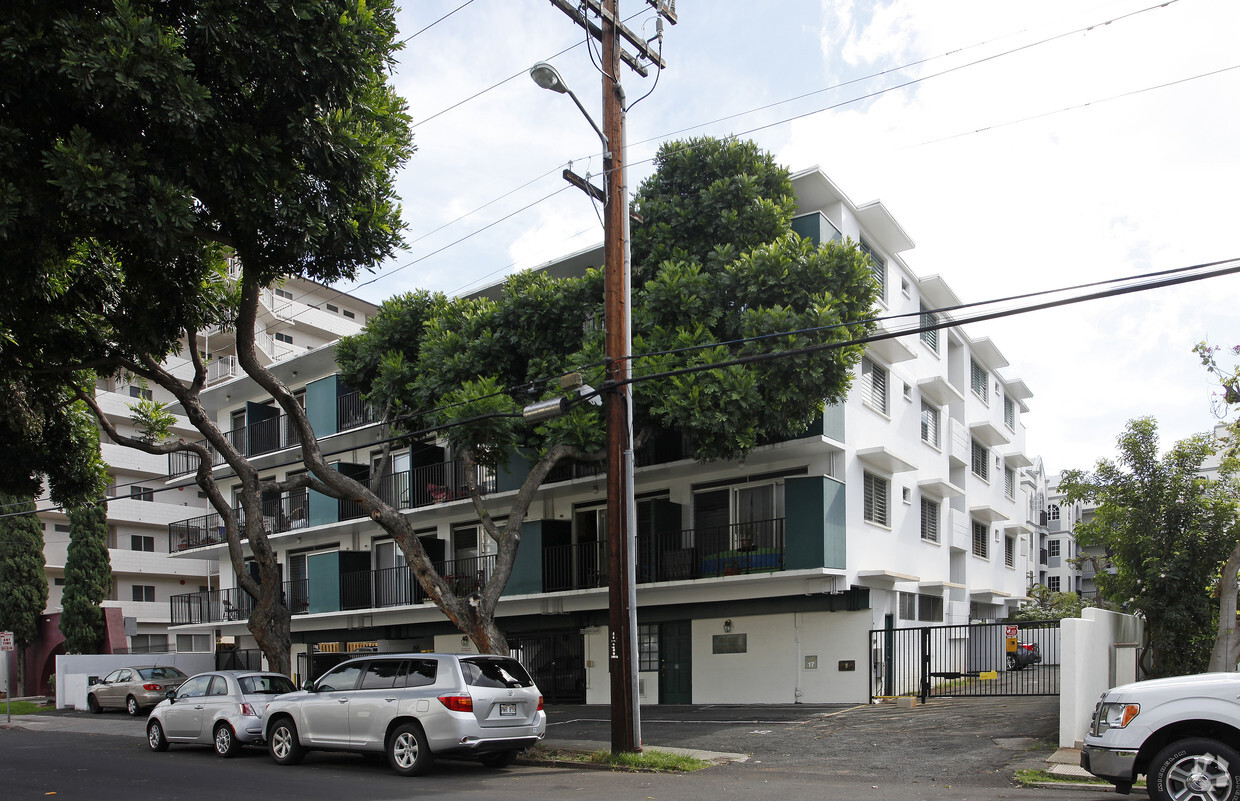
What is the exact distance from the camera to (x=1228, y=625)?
15195mm

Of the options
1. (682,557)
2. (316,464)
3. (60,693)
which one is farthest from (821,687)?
(60,693)

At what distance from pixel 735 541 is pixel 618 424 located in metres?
8.65

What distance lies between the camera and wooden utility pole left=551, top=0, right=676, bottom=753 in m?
14.3

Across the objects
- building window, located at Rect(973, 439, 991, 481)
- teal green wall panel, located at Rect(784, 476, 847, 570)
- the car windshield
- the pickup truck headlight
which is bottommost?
the car windshield

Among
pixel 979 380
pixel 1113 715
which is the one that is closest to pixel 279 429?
pixel 979 380

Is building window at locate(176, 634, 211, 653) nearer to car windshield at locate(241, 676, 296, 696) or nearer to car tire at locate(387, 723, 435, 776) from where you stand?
car windshield at locate(241, 676, 296, 696)

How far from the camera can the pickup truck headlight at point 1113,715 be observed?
9102 millimetres

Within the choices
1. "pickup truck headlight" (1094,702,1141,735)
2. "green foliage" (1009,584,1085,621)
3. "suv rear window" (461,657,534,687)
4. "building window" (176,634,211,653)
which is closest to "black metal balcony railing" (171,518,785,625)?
"suv rear window" (461,657,534,687)

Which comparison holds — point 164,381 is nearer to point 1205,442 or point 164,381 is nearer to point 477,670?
point 477,670

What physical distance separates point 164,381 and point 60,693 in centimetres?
2301

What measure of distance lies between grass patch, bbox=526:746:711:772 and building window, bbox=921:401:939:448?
1629 cm

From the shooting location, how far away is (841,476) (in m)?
22.3

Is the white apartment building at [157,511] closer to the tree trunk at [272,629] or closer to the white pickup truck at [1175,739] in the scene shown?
the tree trunk at [272,629]

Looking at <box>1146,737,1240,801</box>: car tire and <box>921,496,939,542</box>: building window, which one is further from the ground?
<box>921,496,939,542</box>: building window
